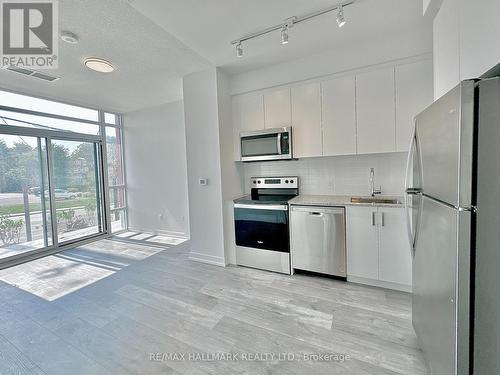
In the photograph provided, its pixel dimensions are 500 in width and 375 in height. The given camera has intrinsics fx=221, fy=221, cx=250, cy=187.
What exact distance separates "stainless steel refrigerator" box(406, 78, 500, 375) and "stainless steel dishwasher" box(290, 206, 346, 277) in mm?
1412

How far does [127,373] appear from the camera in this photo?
60.1 inches

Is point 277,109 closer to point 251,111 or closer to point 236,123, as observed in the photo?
point 251,111

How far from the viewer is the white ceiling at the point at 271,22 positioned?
193 centimetres

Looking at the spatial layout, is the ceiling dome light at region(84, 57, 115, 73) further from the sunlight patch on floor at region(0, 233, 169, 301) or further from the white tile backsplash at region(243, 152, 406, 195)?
the sunlight patch on floor at region(0, 233, 169, 301)

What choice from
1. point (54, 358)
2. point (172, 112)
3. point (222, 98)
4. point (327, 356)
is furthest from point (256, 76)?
point (54, 358)

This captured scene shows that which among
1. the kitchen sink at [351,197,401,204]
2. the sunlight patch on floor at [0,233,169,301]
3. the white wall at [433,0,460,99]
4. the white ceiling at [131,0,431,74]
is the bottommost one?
the sunlight patch on floor at [0,233,169,301]

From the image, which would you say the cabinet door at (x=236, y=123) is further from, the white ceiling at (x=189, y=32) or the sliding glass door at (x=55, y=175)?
the sliding glass door at (x=55, y=175)

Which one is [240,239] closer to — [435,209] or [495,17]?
[435,209]

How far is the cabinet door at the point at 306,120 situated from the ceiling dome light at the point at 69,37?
248 centimetres

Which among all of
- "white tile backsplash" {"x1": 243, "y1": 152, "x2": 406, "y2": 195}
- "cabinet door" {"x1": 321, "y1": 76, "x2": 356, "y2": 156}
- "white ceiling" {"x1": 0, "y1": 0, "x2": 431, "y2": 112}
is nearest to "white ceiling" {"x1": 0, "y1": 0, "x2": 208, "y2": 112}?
"white ceiling" {"x1": 0, "y1": 0, "x2": 431, "y2": 112}

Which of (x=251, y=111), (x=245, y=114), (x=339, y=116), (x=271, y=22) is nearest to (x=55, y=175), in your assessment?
(x=245, y=114)

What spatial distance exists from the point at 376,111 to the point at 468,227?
2.03 meters

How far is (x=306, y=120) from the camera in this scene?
292 cm

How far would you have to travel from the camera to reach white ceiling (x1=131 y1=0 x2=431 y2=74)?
6.32ft
